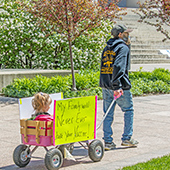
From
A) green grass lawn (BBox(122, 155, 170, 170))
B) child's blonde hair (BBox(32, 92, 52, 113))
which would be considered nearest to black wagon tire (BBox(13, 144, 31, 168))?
child's blonde hair (BBox(32, 92, 52, 113))

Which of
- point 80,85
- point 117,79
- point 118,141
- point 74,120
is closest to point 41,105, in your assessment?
point 74,120

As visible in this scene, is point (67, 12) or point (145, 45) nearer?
point (67, 12)

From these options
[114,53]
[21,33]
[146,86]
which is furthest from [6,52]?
[114,53]

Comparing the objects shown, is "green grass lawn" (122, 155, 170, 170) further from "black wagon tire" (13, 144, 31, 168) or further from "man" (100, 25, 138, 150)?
"black wagon tire" (13, 144, 31, 168)

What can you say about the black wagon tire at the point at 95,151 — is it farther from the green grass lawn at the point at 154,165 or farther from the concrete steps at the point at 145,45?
the concrete steps at the point at 145,45

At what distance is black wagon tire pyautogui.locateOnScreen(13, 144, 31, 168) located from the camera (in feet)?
15.9

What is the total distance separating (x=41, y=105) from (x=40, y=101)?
0.18ft

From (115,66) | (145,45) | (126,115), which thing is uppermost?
(145,45)

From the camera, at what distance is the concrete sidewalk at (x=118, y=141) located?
16.7ft

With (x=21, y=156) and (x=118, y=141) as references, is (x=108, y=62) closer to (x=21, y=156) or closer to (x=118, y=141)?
(x=118, y=141)

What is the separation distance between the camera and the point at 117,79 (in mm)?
5625

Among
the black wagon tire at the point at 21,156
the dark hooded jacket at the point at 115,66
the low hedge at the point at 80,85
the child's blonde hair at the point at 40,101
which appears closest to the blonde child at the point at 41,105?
the child's blonde hair at the point at 40,101

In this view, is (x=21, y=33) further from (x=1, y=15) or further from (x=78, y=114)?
(x=78, y=114)

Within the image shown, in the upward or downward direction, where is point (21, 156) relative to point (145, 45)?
downward
